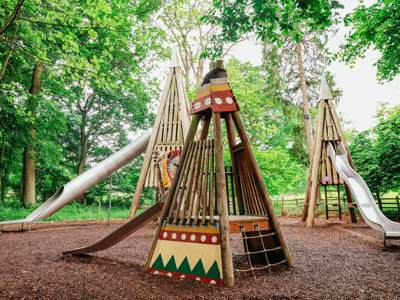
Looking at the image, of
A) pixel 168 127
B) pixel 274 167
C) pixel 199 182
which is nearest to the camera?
pixel 199 182

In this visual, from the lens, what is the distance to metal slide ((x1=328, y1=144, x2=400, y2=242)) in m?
5.54

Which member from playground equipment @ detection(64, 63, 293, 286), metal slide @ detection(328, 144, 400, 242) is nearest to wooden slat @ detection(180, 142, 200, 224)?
playground equipment @ detection(64, 63, 293, 286)

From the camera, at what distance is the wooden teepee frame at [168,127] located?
9031mm

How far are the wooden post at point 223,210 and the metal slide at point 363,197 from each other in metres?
3.52

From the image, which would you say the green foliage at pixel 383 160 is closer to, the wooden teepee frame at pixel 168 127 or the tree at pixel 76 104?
the wooden teepee frame at pixel 168 127

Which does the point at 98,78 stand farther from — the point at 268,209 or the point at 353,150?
the point at 353,150

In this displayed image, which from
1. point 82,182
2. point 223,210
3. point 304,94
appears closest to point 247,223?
point 223,210

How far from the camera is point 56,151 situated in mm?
13477

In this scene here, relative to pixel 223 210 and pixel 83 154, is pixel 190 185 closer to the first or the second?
pixel 223 210

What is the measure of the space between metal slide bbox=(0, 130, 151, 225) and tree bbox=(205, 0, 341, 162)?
6676mm

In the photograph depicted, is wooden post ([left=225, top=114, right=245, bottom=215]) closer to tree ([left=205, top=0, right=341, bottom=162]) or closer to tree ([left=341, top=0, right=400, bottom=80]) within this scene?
tree ([left=205, top=0, right=341, bottom=162])

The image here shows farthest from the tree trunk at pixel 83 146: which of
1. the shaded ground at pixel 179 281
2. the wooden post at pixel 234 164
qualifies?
the wooden post at pixel 234 164

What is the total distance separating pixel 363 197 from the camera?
7004 mm

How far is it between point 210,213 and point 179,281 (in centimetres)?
78
